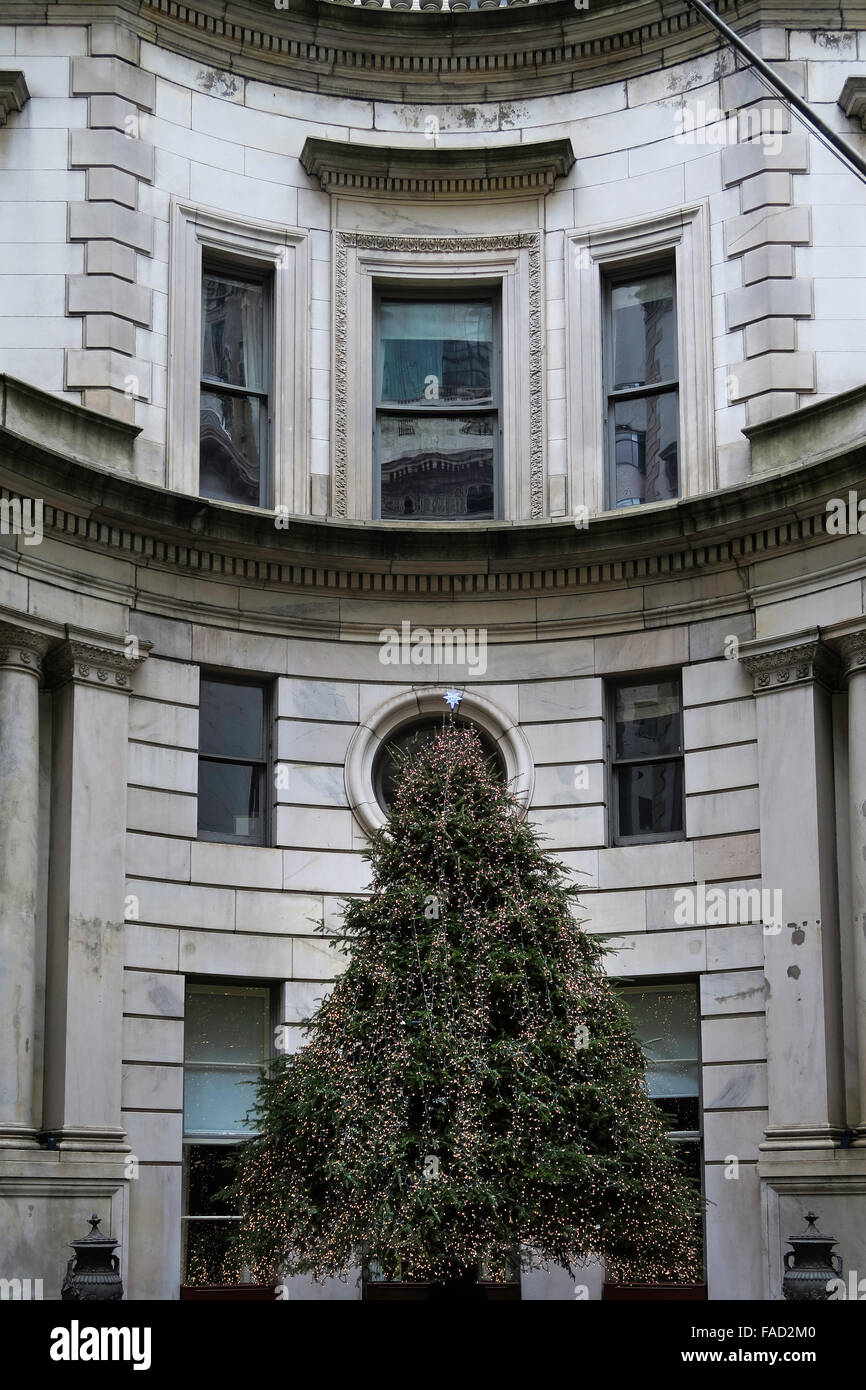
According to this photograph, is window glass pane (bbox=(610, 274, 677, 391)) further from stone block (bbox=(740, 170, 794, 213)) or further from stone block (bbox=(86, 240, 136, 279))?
stone block (bbox=(86, 240, 136, 279))

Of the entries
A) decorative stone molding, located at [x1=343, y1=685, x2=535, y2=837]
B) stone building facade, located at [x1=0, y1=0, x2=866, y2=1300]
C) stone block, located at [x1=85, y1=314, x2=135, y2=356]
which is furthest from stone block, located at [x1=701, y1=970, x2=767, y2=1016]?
stone block, located at [x1=85, y1=314, x2=135, y2=356]

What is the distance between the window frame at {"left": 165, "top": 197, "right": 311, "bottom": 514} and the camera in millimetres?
22125

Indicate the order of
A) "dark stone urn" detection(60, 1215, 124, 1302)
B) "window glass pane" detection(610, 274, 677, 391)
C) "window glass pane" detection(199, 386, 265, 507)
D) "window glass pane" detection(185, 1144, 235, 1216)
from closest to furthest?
1. "dark stone urn" detection(60, 1215, 124, 1302)
2. "window glass pane" detection(185, 1144, 235, 1216)
3. "window glass pane" detection(199, 386, 265, 507)
4. "window glass pane" detection(610, 274, 677, 391)

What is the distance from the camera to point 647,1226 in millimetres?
16625

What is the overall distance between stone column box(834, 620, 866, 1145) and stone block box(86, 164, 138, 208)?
342 inches

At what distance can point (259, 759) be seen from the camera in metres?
22.0

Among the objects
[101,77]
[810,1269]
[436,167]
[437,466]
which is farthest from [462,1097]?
[101,77]

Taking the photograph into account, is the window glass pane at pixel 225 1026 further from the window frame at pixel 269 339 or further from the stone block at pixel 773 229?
the stone block at pixel 773 229

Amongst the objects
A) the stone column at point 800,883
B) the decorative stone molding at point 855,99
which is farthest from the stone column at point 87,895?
the decorative stone molding at point 855,99

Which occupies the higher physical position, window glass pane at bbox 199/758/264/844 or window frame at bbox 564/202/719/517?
window frame at bbox 564/202/719/517

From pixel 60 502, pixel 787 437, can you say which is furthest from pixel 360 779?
pixel 787 437

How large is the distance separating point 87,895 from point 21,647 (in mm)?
2420
